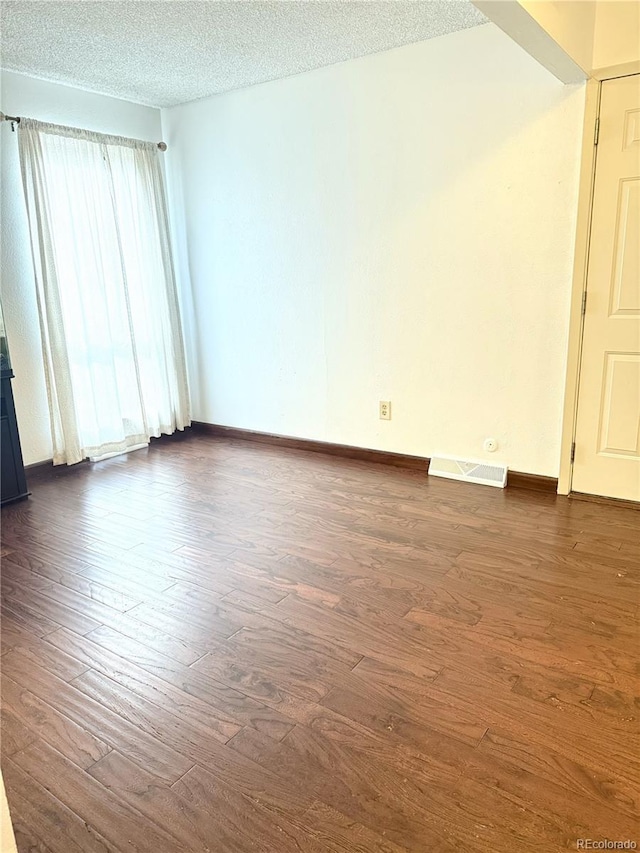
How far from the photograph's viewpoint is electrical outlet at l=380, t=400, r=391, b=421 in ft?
13.1

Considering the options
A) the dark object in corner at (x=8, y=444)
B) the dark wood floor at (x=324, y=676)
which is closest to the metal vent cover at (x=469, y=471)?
the dark wood floor at (x=324, y=676)

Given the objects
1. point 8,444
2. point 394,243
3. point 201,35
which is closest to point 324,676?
point 8,444

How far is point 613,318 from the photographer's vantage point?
10.2 feet

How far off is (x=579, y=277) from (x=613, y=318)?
0.27 m

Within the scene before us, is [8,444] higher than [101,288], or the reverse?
[101,288]

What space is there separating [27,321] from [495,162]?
9.79 feet

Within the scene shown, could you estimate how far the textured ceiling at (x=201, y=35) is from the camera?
Answer: 2.84m

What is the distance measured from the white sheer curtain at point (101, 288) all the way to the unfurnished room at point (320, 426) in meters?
0.02

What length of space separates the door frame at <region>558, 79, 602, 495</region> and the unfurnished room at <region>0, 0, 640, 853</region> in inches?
0.6

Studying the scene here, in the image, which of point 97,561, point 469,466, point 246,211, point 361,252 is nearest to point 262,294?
point 246,211

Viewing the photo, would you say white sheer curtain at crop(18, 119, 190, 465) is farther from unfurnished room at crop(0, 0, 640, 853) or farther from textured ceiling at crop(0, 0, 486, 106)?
textured ceiling at crop(0, 0, 486, 106)

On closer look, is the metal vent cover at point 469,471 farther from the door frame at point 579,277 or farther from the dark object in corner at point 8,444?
the dark object in corner at point 8,444

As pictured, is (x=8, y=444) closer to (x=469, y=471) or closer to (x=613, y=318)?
(x=469, y=471)

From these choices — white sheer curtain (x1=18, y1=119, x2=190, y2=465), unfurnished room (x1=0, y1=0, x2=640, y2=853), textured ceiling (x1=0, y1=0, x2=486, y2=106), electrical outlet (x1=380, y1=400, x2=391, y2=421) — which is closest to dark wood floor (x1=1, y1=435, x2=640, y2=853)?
unfurnished room (x1=0, y1=0, x2=640, y2=853)
